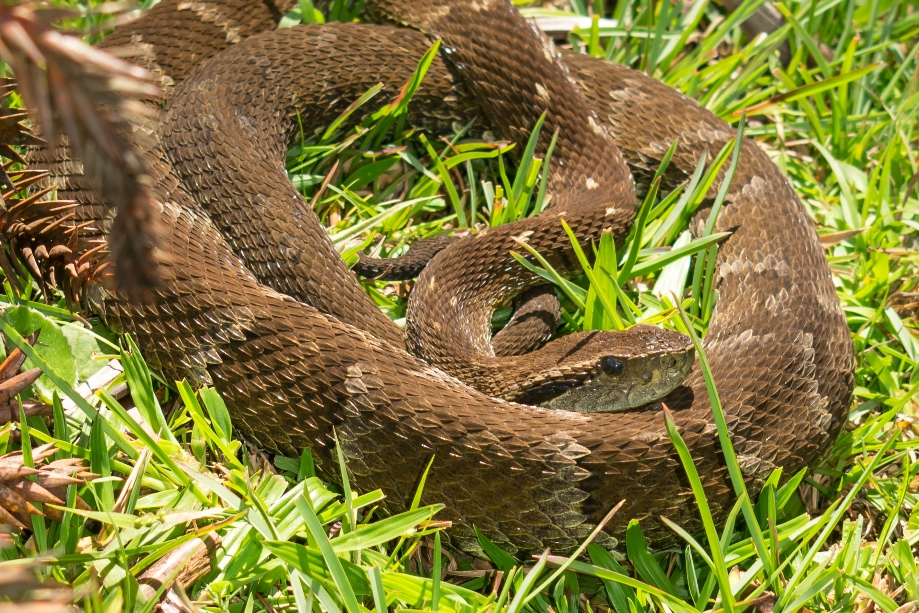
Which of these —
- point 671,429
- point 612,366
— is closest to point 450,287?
point 612,366

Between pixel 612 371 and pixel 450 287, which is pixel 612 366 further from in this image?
pixel 450 287

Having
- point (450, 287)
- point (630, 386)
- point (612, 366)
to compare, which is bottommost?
point (630, 386)

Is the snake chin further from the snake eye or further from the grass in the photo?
the grass

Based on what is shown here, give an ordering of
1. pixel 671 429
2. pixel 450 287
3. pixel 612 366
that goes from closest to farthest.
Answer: pixel 671 429
pixel 612 366
pixel 450 287

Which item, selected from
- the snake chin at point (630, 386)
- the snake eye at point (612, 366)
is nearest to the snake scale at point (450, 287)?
the snake chin at point (630, 386)

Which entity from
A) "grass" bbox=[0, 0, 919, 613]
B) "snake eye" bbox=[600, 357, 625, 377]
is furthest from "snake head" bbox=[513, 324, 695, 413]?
"grass" bbox=[0, 0, 919, 613]

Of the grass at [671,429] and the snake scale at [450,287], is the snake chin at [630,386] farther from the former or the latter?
the grass at [671,429]
